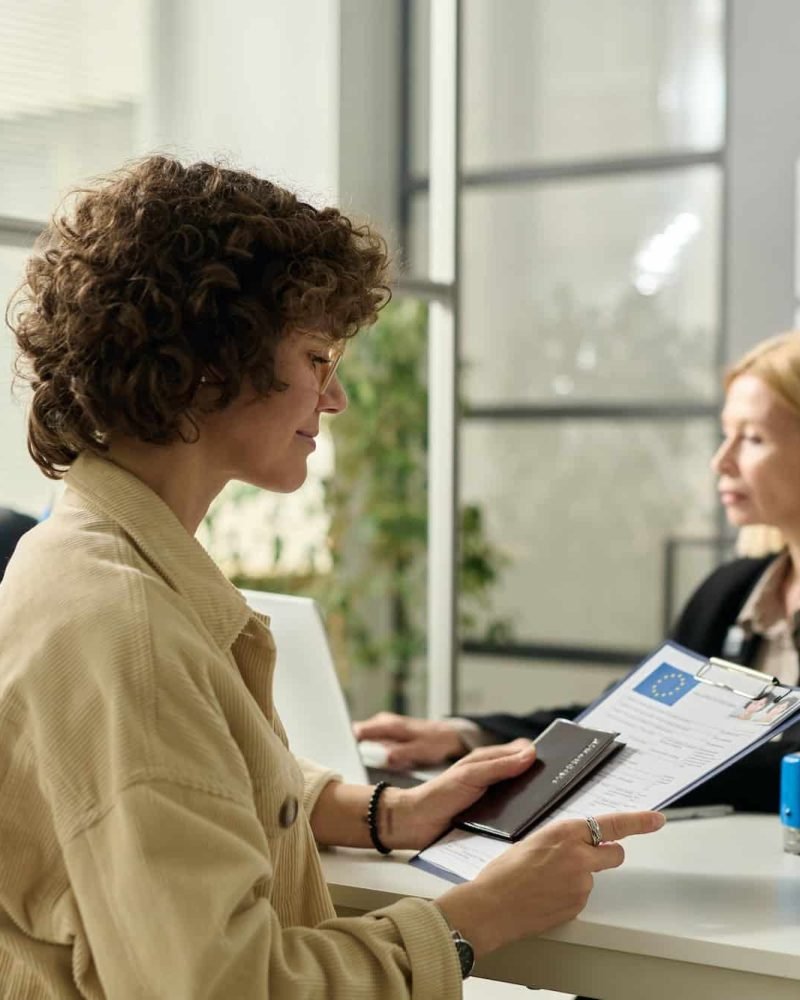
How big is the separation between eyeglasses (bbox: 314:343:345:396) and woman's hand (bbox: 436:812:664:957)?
1.62 ft

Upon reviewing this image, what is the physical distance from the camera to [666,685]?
1.71 meters

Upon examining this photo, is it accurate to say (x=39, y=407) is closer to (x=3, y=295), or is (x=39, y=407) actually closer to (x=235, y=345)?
(x=235, y=345)

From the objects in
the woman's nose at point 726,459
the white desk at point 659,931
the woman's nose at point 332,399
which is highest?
the woman's nose at point 332,399

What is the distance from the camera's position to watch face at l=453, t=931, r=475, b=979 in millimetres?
1261

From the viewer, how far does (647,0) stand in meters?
4.57

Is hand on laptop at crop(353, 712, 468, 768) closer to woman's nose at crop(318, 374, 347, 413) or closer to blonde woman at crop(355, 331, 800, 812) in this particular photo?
blonde woman at crop(355, 331, 800, 812)

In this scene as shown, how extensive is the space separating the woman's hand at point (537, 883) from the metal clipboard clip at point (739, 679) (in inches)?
9.0

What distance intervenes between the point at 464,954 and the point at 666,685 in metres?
0.55

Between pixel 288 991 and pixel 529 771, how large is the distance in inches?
22.5

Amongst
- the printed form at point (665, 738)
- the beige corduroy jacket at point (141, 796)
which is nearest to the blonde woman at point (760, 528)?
the printed form at point (665, 738)

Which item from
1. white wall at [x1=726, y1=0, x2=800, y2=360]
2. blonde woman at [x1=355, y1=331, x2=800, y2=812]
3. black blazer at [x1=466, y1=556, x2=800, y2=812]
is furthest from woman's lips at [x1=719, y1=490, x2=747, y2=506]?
white wall at [x1=726, y1=0, x2=800, y2=360]

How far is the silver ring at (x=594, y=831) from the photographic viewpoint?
4.61 feet

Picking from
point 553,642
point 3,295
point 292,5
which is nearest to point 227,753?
point 3,295

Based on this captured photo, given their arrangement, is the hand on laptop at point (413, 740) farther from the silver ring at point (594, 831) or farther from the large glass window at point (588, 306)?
the large glass window at point (588, 306)
